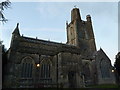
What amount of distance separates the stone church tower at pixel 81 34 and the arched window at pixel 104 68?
17.6ft

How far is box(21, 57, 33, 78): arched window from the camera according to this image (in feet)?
85.6

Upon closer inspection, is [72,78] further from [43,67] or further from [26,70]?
[26,70]

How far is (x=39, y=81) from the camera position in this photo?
2664 centimetres

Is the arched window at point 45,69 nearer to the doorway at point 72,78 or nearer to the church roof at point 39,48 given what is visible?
the church roof at point 39,48

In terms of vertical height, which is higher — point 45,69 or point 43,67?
point 43,67

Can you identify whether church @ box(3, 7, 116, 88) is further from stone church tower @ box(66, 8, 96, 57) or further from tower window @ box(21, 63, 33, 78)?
stone church tower @ box(66, 8, 96, 57)

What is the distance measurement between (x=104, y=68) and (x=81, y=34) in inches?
522

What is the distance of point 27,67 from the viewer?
26625 mm

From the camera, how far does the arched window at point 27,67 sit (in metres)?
26.1

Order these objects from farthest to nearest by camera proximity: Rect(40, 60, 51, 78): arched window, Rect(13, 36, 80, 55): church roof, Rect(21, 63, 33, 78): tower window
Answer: Rect(13, 36, 80, 55): church roof
Rect(40, 60, 51, 78): arched window
Rect(21, 63, 33, 78): tower window

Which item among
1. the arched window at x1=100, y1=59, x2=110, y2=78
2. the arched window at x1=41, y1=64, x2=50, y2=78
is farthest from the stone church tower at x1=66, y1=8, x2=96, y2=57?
the arched window at x1=41, y1=64, x2=50, y2=78

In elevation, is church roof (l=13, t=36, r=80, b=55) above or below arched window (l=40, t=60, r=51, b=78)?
above

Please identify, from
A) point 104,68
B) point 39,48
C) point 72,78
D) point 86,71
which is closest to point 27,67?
point 39,48

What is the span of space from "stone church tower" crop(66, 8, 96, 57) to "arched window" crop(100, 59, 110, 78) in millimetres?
5354
